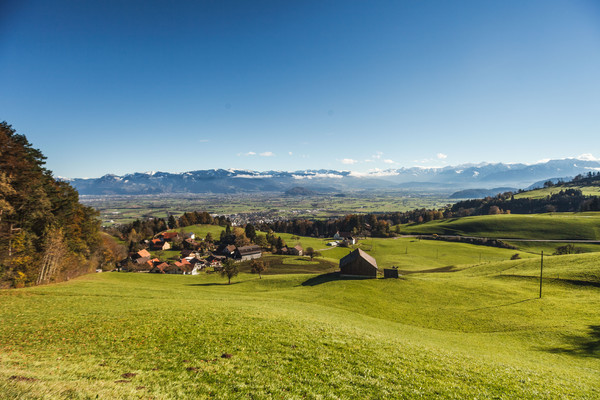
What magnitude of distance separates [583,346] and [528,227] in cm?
13983

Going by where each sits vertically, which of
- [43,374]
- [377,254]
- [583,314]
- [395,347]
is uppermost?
[43,374]

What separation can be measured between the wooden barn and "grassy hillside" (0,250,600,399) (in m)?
17.5

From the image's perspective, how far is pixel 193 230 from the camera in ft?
511

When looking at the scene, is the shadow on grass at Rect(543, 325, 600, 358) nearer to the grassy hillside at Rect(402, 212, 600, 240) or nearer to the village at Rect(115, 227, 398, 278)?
the village at Rect(115, 227, 398, 278)

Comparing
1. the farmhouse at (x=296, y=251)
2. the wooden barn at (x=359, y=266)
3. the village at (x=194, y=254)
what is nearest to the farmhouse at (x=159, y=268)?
the village at (x=194, y=254)

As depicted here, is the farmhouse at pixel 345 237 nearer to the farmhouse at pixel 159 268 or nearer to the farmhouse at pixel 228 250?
the farmhouse at pixel 228 250

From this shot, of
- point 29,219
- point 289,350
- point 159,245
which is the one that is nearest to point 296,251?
point 159,245

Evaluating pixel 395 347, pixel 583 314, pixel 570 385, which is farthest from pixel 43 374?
pixel 583 314

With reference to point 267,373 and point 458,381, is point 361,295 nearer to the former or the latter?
point 458,381

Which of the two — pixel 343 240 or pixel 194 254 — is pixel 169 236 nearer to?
pixel 194 254

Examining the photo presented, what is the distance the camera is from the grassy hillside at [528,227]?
368 feet

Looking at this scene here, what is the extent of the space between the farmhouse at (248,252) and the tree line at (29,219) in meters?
66.6

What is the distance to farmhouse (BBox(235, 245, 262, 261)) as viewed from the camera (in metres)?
113

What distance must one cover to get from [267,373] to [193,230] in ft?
519
